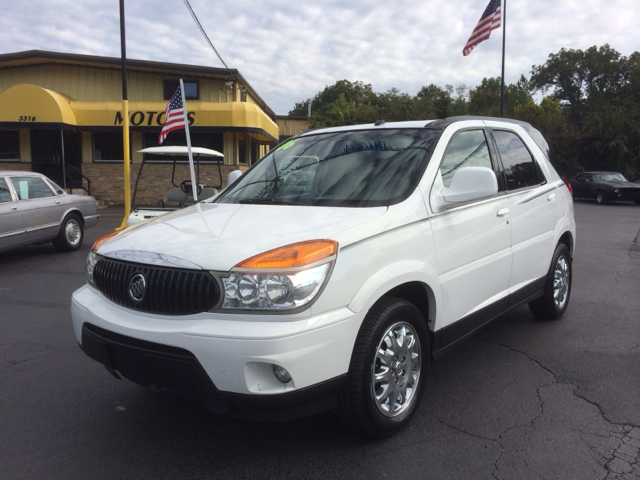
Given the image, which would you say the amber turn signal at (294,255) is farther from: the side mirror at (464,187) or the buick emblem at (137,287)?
the side mirror at (464,187)

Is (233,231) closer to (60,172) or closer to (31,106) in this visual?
(31,106)

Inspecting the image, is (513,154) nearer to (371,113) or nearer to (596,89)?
(371,113)

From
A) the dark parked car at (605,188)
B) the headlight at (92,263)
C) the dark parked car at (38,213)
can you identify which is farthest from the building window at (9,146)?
the dark parked car at (605,188)

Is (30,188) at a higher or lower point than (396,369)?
higher

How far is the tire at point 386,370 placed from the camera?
2711 millimetres

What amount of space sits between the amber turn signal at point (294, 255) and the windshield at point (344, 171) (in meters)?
0.66

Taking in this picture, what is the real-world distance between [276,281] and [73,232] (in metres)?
9.09

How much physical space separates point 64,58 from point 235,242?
22.8 m

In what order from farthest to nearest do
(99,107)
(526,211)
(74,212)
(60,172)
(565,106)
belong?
(565,106)
(60,172)
(99,107)
(74,212)
(526,211)

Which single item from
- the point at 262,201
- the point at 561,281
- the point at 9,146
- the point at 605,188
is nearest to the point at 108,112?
the point at 9,146

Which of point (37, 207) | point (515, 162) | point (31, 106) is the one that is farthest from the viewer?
point (31, 106)

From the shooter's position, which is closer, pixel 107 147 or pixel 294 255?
pixel 294 255

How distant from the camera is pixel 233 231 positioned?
2.92 meters

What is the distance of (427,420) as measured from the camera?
324 centimetres
